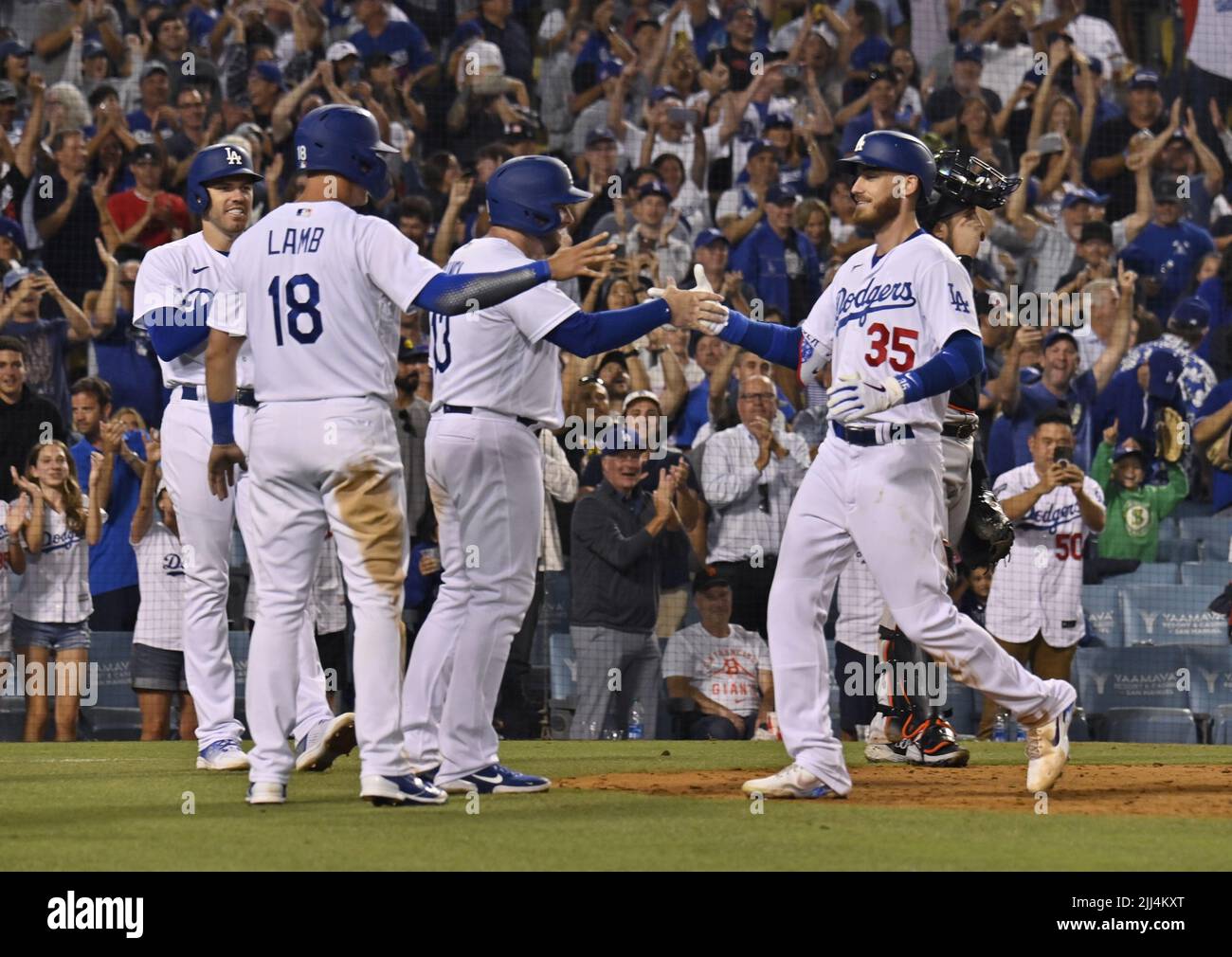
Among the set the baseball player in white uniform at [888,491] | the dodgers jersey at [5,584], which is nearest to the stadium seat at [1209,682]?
the baseball player in white uniform at [888,491]

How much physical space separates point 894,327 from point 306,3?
31.7 feet

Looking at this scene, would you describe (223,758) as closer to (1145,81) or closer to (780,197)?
Result: (780,197)

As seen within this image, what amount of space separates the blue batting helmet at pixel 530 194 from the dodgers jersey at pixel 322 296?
0.61 meters

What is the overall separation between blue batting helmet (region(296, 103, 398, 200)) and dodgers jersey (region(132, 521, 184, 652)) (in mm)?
3923

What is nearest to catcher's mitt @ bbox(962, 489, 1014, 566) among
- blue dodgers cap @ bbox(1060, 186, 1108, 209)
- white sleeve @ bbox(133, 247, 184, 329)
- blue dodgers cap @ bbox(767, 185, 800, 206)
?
white sleeve @ bbox(133, 247, 184, 329)

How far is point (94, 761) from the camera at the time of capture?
788 cm

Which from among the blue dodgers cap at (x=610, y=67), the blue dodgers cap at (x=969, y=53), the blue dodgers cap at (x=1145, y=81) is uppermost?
the blue dodgers cap at (x=969, y=53)

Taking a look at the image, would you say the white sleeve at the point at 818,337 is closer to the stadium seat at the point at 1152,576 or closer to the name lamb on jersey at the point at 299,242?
the name lamb on jersey at the point at 299,242

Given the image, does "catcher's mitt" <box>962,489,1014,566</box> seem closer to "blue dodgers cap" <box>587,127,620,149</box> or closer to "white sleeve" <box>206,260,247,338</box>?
"white sleeve" <box>206,260,247,338</box>

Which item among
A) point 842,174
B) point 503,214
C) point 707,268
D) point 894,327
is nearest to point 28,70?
point 707,268

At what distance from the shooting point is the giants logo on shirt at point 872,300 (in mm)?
5840

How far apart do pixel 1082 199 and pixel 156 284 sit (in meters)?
8.49

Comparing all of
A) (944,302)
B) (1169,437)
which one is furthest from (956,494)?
(1169,437)

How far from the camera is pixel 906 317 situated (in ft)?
19.2
